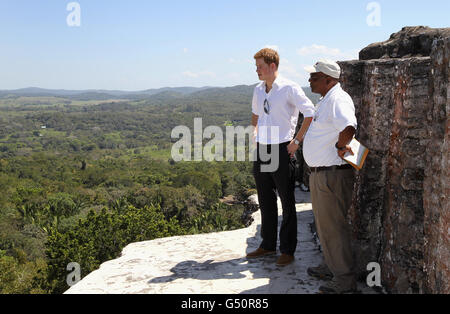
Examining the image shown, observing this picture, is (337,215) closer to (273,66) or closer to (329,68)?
(329,68)

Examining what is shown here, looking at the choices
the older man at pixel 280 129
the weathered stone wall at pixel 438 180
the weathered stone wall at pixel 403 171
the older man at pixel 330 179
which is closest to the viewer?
the weathered stone wall at pixel 438 180

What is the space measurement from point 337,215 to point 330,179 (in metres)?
0.29

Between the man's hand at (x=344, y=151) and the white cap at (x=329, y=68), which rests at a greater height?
the white cap at (x=329, y=68)

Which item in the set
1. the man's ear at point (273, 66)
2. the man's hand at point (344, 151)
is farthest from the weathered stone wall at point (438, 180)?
the man's ear at point (273, 66)

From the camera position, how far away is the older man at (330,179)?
2.99m

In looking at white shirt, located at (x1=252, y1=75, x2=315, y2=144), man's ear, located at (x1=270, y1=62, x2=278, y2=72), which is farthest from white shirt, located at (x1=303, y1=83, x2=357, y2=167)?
man's ear, located at (x1=270, y1=62, x2=278, y2=72)

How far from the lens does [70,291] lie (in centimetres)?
354

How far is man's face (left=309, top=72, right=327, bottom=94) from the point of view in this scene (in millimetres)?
3062

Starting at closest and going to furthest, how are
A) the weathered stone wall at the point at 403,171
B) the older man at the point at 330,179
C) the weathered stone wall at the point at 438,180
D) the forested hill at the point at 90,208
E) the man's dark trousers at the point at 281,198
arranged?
the weathered stone wall at the point at 438,180, the weathered stone wall at the point at 403,171, the older man at the point at 330,179, the man's dark trousers at the point at 281,198, the forested hill at the point at 90,208

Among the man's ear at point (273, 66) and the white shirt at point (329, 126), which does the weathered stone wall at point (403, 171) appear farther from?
the man's ear at point (273, 66)

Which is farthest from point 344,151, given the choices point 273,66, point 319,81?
point 273,66

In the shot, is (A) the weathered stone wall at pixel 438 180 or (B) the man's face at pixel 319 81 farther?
(B) the man's face at pixel 319 81
